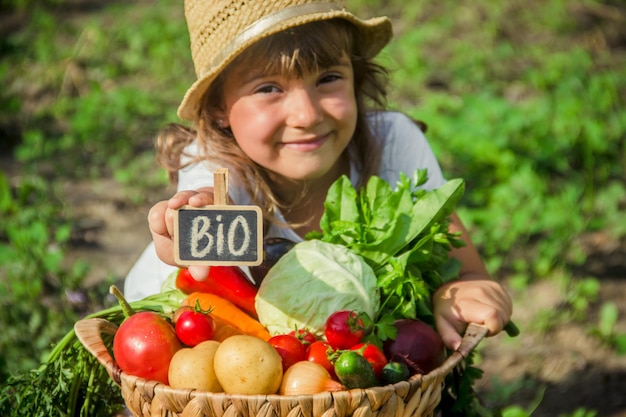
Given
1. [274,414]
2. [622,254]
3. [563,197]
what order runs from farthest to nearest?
[563,197], [622,254], [274,414]

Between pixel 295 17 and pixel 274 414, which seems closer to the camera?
pixel 274 414

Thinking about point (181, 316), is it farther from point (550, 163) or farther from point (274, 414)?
point (550, 163)

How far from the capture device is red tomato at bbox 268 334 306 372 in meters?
2.12

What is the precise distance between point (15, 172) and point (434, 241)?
3906 millimetres

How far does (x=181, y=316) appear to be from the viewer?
2139 millimetres

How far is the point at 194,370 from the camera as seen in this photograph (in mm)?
1998

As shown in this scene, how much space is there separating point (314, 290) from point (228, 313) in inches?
10.9

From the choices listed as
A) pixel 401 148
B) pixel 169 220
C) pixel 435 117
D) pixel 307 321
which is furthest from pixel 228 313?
pixel 435 117

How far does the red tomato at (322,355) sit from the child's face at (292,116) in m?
0.86

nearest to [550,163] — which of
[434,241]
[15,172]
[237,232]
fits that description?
[434,241]

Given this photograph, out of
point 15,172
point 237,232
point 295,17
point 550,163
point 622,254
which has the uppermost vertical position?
point 295,17

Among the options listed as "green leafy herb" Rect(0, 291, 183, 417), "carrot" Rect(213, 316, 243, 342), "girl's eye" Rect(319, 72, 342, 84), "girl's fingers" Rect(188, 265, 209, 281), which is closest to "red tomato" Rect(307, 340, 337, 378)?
"carrot" Rect(213, 316, 243, 342)

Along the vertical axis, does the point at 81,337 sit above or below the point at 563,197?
above

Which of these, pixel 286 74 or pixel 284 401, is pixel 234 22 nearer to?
pixel 286 74
